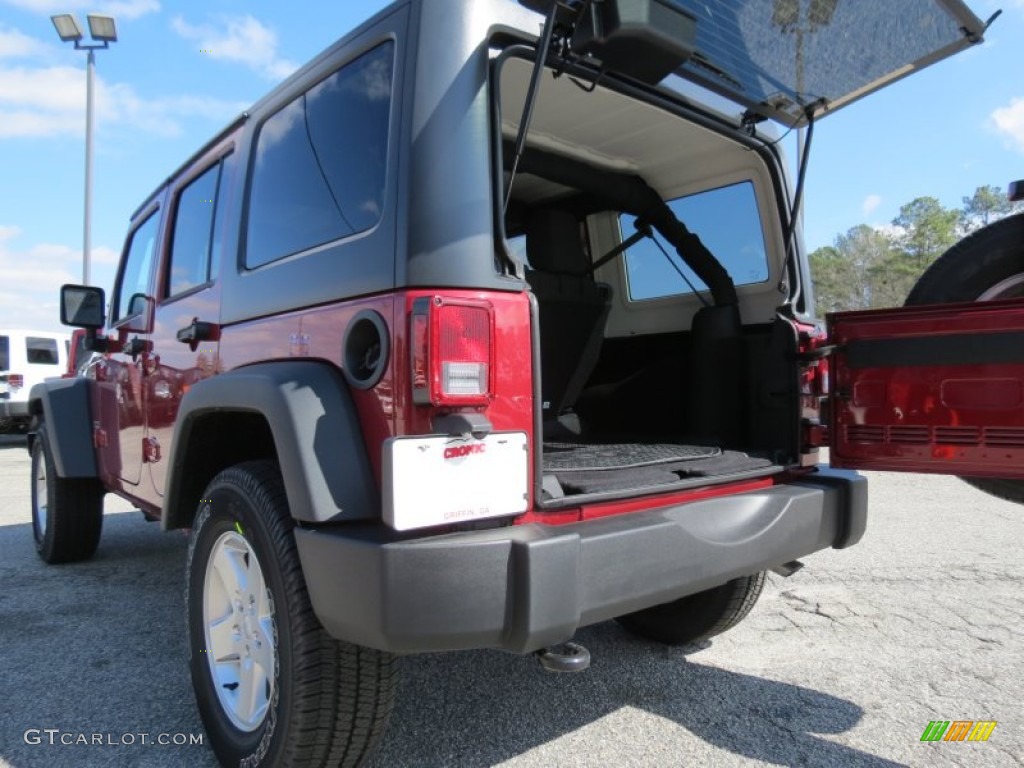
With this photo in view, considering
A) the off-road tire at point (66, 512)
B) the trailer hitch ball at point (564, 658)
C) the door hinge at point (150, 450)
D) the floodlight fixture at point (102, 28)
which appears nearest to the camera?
the trailer hitch ball at point (564, 658)

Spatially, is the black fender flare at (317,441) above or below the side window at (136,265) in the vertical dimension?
below

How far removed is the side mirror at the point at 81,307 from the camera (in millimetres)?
3875

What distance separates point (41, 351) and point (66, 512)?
1264 cm

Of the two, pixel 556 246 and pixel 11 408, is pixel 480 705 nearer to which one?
pixel 556 246

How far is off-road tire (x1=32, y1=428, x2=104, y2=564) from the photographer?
4.35 m

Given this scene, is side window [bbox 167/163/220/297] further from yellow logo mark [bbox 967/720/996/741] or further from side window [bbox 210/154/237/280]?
yellow logo mark [bbox 967/720/996/741]

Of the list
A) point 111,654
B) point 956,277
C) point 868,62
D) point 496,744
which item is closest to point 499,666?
point 496,744

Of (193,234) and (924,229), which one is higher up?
(924,229)

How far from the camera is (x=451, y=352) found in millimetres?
1708

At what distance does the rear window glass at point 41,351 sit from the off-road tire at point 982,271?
1648cm

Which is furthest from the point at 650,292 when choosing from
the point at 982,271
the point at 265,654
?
the point at 265,654

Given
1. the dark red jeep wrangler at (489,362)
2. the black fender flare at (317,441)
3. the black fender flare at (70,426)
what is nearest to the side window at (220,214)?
the dark red jeep wrangler at (489,362)

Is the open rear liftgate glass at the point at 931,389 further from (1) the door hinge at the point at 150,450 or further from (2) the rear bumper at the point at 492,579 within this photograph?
(1) the door hinge at the point at 150,450

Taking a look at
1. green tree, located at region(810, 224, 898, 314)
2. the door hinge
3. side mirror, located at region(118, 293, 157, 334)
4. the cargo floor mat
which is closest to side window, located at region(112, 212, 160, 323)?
side mirror, located at region(118, 293, 157, 334)
